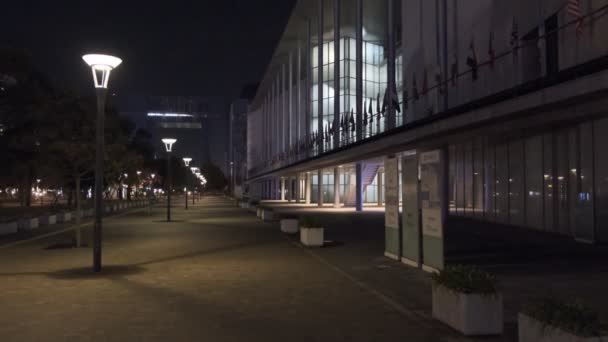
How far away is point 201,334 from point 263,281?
4165mm

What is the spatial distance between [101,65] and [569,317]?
11445mm

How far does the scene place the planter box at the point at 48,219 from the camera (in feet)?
97.5

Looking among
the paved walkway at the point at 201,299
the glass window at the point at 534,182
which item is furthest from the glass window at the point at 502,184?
the paved walkway at the point at 201,299

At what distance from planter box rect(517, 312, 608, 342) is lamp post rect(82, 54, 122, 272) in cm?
943

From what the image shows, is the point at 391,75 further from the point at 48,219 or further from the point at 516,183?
the point at 48,219

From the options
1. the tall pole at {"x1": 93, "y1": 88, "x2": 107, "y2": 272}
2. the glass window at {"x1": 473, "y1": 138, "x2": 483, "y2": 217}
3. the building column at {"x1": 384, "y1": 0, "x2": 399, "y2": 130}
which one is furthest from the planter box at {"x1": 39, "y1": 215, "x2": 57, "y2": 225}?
the glass window at {"x1": 473, "y1": 138, "x2": 483, "y2": 217}

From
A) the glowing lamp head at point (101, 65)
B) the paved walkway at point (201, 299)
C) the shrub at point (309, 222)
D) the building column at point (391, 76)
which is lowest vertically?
the paved walkway at point (201, 299)

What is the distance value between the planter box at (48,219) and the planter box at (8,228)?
4.65 m

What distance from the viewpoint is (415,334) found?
7.21m

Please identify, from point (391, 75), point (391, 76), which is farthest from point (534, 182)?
point (391, 75)

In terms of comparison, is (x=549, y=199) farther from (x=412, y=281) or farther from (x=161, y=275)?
(x=161, y=275)

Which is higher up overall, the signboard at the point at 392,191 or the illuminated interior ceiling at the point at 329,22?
the illuminated interior ceiling at the point at 329,22

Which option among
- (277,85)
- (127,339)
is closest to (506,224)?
(127,339)

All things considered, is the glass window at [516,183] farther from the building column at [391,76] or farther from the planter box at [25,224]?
the planter box at [25,224]
